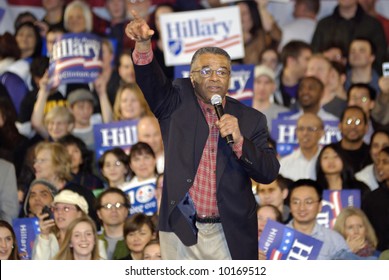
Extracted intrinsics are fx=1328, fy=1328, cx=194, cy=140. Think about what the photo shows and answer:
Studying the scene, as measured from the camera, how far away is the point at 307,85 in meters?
11.1

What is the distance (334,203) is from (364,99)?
5.70 feet

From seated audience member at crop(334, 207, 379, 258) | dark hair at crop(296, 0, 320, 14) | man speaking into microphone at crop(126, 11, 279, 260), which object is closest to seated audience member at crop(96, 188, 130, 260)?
seated audience member at crop(334, 207, 379, 258)

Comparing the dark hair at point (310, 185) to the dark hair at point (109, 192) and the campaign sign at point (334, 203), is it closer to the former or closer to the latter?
the campaign sign at point (334, 203)

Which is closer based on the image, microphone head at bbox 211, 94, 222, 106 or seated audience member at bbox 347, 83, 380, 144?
microphone head at bbox 211, 94, 222, 106

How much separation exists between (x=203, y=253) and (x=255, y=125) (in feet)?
2.19

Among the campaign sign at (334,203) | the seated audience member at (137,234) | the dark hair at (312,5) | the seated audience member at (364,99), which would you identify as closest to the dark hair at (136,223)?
the seated audience member at (137,234)

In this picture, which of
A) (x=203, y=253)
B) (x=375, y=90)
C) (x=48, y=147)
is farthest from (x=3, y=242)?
(x=375, y=90)

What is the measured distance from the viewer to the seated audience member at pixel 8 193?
9664mm

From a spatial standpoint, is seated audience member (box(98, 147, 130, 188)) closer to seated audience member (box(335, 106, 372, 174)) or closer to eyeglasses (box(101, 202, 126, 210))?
eyeglasses (box(101, 202, 126, 210))

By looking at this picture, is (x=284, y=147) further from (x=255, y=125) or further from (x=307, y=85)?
(x=255, y=125)

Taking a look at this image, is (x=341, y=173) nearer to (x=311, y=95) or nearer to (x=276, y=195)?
(x=276, y=195)

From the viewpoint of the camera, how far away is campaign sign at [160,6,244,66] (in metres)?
11.2

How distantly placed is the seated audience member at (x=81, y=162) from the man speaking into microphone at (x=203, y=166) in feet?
13.0

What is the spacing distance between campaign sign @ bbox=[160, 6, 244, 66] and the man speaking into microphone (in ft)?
15.5
